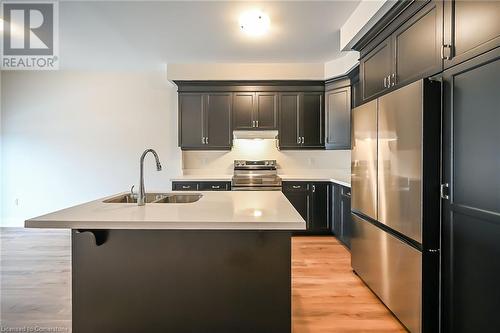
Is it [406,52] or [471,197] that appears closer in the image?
[471,197]

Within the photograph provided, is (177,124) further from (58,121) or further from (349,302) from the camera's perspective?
(349,302)

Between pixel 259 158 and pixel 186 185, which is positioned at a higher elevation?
pixel 259 158

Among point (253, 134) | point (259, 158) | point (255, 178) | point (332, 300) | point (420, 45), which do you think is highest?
point (420, 45)

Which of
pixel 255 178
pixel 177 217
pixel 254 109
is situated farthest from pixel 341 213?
pixel 177 217

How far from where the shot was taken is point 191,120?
4738 millimetres

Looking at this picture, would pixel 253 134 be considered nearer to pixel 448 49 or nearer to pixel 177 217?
pixel 448 49

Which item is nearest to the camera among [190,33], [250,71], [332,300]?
[332,300]

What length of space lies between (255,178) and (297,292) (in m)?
2.10

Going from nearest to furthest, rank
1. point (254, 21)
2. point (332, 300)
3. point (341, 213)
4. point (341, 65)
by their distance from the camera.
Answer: point (332, 300) < point (254, 21) < point (341, 213) < point (341, 65)

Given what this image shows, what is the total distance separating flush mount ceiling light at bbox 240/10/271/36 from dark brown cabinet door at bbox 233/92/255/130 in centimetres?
141

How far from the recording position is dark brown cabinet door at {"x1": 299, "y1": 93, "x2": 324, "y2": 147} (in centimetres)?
473

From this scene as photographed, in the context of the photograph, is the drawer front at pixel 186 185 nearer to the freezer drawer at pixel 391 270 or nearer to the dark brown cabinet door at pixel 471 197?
the freezer drawer at pixel 391 270

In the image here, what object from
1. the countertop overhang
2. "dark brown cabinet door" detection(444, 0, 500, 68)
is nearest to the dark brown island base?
the countertop overhang

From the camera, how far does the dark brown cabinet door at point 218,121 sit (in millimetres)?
4711
